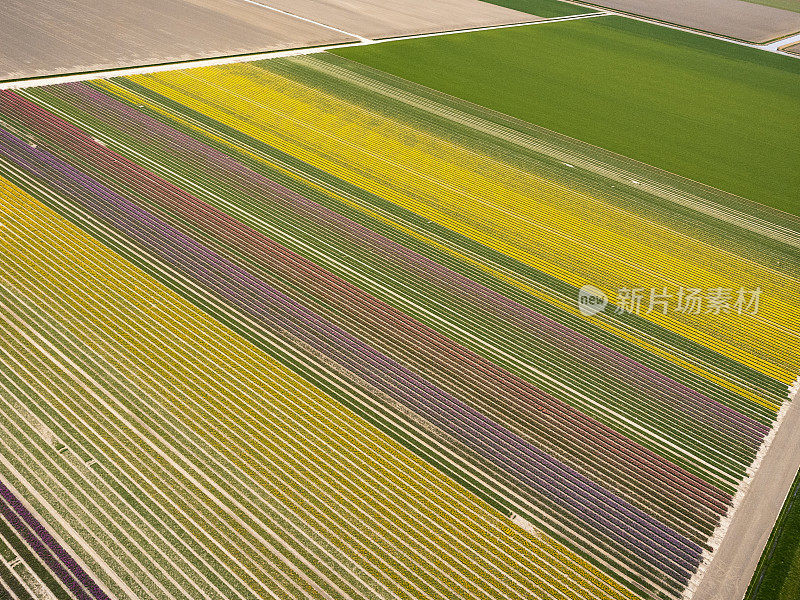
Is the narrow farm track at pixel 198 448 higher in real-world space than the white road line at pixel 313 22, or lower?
lower

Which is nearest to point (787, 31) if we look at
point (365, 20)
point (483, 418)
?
point (365, 20)

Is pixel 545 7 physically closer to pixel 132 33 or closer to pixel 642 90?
pixel 642 90

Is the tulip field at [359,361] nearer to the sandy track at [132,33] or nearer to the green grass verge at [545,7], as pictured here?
the sandy track at [132,33]

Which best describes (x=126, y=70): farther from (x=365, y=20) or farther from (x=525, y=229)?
(x=525, y=229)

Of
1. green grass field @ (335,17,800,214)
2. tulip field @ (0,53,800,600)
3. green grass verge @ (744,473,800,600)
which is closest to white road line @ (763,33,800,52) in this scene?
green grass field @ (335,17,800,214)

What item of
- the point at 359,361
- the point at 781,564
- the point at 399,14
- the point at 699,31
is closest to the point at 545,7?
the point at 699,31

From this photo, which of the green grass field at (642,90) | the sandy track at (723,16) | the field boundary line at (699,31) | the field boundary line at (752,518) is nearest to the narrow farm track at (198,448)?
the field boundary line at (752,518)
